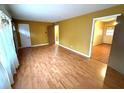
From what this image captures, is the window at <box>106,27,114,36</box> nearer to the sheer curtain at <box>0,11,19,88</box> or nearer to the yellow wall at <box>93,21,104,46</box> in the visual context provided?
the yellow wall at <box>93,21,104,46</box>

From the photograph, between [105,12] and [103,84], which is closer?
[103,84]

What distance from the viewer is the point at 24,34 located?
5.91 m

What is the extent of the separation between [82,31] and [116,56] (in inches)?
75.6

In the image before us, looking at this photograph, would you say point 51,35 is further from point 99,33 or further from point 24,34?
point 99,33

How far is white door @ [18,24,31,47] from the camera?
576cm

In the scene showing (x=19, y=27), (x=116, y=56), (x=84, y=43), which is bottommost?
(x=116, y=56)

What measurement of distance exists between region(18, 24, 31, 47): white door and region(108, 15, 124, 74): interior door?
18.4 feet

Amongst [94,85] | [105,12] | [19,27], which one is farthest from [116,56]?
[19,27]

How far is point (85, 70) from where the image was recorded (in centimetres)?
268

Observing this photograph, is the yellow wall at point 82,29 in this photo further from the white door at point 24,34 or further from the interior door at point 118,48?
the white door at point 24,34

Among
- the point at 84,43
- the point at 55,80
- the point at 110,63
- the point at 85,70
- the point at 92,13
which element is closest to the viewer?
the point at 55,80

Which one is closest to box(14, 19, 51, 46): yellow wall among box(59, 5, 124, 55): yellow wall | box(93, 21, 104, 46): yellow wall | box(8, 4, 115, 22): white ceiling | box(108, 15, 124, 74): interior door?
box(59, 5, 124, 55): yellow wall

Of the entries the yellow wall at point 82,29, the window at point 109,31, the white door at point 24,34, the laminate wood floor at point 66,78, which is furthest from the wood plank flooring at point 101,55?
the white door at point 24,34

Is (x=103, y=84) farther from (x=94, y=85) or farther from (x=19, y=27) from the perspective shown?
(x=19, y=27)
